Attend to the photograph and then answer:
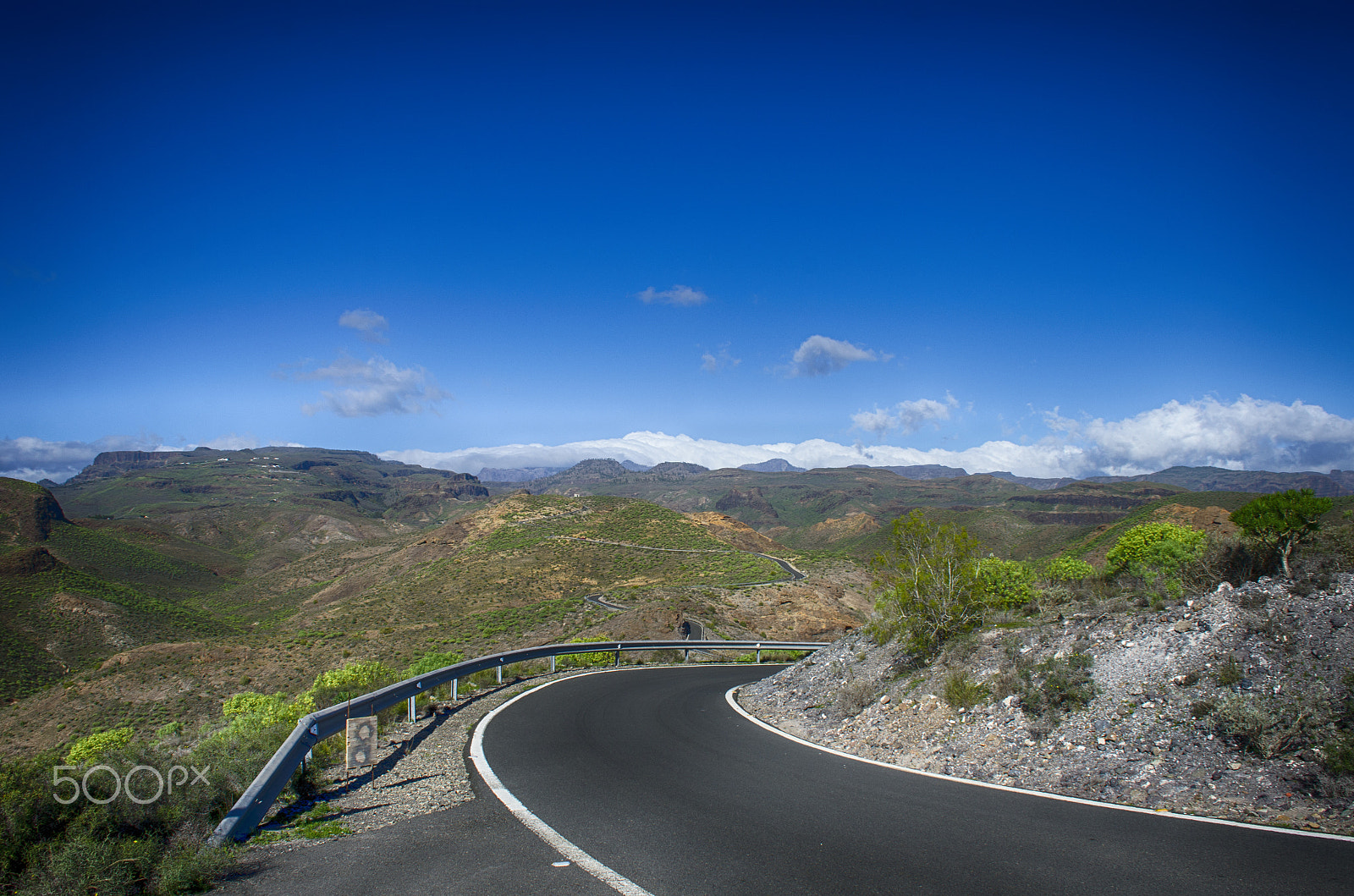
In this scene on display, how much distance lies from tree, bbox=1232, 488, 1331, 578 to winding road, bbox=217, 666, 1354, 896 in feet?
26.8

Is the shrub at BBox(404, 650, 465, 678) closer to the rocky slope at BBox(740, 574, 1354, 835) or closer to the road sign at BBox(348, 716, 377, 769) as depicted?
the road sign at BBox(348, 716, 377, 769)

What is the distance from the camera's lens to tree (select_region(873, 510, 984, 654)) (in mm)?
13195

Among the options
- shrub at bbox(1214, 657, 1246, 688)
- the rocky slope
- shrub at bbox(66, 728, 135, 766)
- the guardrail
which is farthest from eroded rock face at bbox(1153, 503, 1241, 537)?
shrub at bbox(66, 728, 135, 766)

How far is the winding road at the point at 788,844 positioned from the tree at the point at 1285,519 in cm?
816

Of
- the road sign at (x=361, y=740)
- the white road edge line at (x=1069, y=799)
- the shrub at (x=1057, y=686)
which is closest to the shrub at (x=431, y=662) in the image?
the road sign at (x=361, y=740)

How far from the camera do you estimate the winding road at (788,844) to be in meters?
4.98

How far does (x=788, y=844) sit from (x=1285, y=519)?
12506 millimetres

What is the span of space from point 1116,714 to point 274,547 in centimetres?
18952

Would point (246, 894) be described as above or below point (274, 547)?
above

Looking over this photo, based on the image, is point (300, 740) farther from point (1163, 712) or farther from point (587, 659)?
point (587, 659)

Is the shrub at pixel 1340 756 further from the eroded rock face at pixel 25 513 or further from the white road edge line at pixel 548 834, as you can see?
the eroded rock face at pixel 25 513

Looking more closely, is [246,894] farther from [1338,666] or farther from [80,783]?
[1338,666]

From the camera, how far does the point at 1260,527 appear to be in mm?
12625

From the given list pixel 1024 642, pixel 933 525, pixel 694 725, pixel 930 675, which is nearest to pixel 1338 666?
pixel 1024 642
